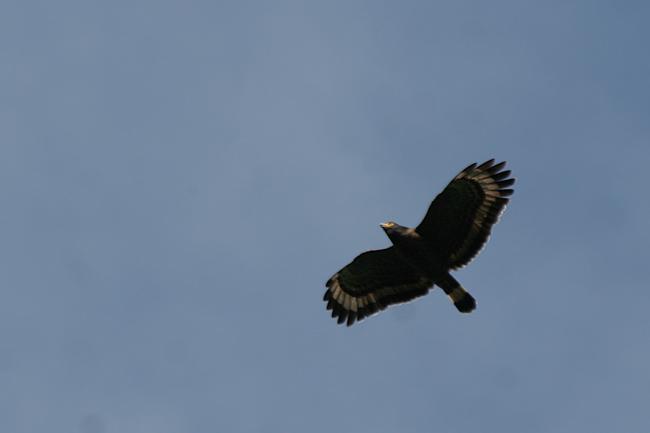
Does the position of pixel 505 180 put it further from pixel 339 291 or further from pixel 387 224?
pixel 339 291

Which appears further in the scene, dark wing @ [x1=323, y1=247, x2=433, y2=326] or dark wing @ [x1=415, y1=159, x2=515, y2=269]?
dark wing @ [x1=323, y1=247, x2=433, y2=326]

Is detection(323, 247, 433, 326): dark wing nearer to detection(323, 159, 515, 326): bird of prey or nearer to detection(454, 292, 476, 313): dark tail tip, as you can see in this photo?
detection(323, 159, 515, 326): bird of prey

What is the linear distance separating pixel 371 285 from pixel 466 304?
259cm

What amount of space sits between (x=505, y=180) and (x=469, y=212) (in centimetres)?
106

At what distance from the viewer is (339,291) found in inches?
1168

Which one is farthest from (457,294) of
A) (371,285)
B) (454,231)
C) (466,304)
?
(371,285)

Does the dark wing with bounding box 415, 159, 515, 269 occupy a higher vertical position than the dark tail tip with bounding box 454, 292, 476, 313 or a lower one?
higher

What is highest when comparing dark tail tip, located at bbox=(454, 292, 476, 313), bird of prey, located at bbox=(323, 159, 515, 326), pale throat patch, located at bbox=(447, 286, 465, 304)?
bird of prey, located at bbox=(323, 159, 515, 326)

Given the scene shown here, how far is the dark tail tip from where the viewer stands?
2778 centimetres

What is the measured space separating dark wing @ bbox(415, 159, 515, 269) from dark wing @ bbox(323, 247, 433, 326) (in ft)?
3.50

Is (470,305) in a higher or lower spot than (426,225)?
lower

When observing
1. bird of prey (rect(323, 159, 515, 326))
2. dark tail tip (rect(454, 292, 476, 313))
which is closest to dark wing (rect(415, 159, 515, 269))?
bird of prey (rect(323, 159, 515, 326))

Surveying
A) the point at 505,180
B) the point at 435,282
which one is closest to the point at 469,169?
the point at 505,180

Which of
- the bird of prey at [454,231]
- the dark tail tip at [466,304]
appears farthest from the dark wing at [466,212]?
the dark tail tip at [466,304]
